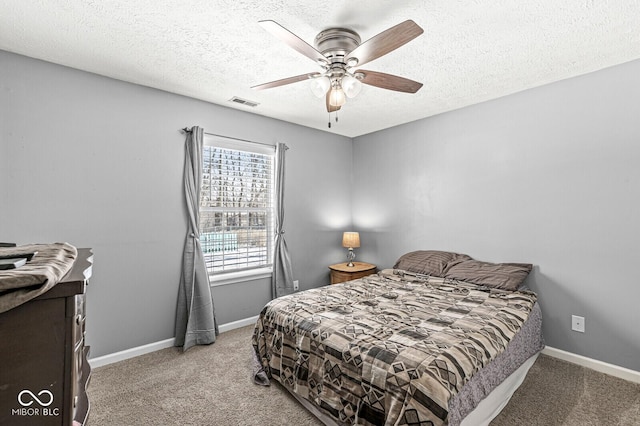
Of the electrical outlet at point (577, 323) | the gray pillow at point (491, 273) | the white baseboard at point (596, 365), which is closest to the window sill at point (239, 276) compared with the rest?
the gray pillow at point (491, 273)

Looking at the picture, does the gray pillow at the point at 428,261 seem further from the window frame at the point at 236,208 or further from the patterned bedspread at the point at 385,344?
the window frame at the point at 236,208

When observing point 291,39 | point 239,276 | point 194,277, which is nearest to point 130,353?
point 194,277

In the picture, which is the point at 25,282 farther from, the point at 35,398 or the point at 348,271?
the point at 348,271

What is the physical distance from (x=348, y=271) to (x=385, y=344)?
2252mm

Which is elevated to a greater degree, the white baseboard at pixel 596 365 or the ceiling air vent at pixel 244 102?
the ceiling air vent at pixel 244 102

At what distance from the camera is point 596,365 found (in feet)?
8.30

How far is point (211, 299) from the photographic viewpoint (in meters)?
3.12

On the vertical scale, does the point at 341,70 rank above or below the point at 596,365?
above

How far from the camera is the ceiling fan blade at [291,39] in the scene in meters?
1.54

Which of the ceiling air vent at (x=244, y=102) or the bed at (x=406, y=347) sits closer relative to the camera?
the bed at (x=406, y=347)

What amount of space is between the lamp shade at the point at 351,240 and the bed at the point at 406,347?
4.18 ft

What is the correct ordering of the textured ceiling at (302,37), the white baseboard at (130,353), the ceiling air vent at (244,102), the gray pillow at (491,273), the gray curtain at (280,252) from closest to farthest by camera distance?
the textured ceiling at (302,37), the white baseboard at (130,353), the gray pillow at (491,273), the ceiling air vent at (244,102), the gray curtain at (280,252)

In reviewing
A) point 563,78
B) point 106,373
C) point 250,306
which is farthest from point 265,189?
point 563,78

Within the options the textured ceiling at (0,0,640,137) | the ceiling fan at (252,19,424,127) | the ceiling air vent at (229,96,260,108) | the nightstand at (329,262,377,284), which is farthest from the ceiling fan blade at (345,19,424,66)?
the nightstand at (329,262,377,284)
